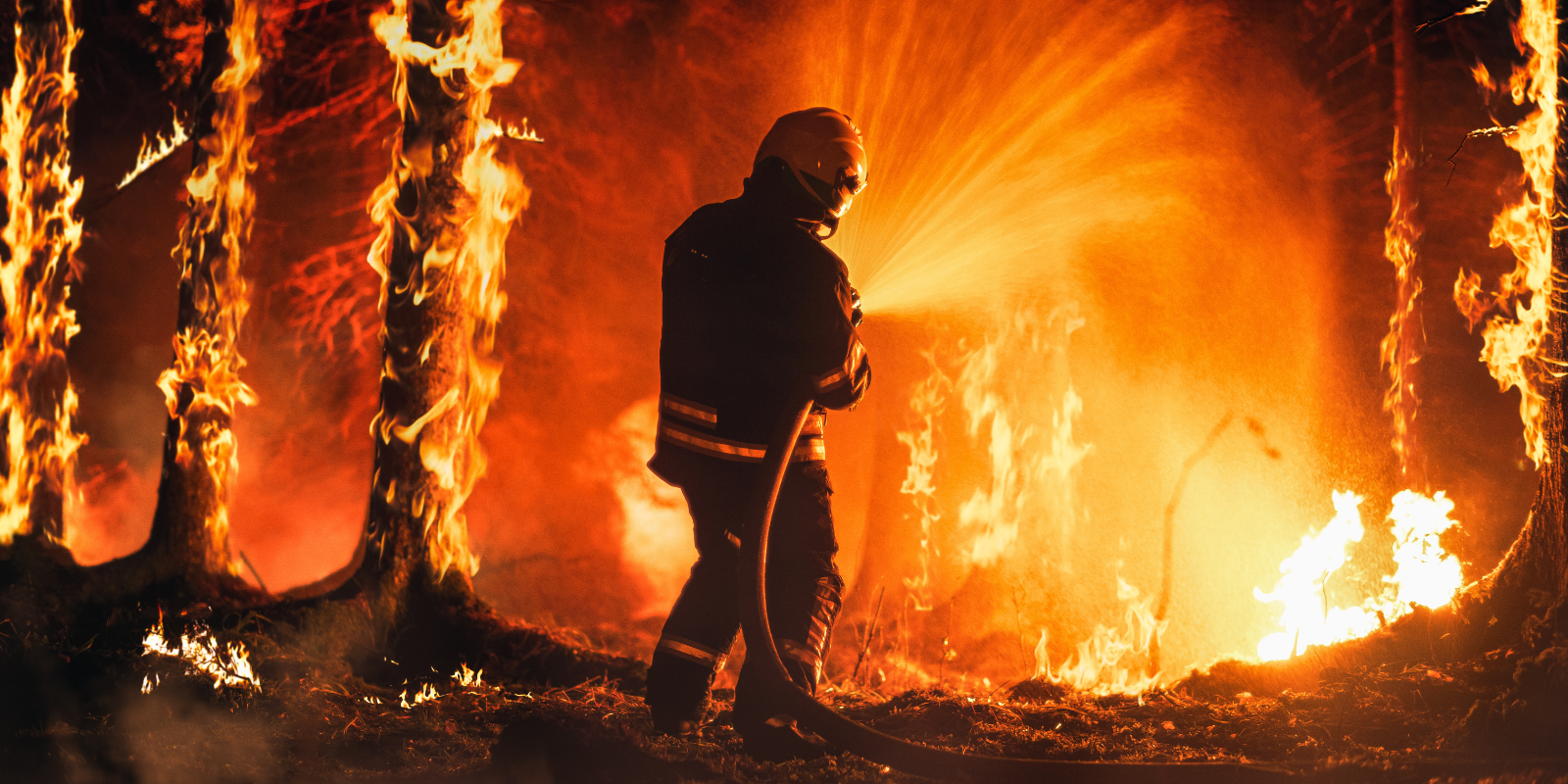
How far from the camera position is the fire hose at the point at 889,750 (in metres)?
3.13

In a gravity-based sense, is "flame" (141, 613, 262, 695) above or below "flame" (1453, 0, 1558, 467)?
below

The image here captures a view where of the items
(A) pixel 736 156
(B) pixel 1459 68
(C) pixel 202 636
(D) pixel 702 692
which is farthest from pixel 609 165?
(B) pixel 1459 68

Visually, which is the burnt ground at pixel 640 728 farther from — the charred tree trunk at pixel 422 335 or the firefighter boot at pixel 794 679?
the charred tree trunk at pixel 422 335

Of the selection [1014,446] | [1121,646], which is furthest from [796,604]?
[1121,646]

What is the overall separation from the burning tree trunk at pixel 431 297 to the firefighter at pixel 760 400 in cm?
162

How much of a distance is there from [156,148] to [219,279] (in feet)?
13.5

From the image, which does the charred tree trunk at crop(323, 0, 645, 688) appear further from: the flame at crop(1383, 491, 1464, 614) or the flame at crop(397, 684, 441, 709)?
the flame at crop(1383, 491, 1464, 614)

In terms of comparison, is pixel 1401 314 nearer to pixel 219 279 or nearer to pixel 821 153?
pixel 821 153

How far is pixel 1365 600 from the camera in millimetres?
6074

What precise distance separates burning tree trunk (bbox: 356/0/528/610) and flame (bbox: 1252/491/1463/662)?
4.30 meters

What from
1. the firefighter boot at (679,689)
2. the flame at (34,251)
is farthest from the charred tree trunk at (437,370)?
the flame at (34,251)

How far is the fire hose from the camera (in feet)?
10.3

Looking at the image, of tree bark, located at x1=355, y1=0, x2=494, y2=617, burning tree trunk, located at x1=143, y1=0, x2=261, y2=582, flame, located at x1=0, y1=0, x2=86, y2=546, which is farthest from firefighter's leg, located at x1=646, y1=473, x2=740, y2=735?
flame, located at x1=0, y1=0, x2=86, y2=546

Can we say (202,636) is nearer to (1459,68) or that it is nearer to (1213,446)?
(1213,446)
